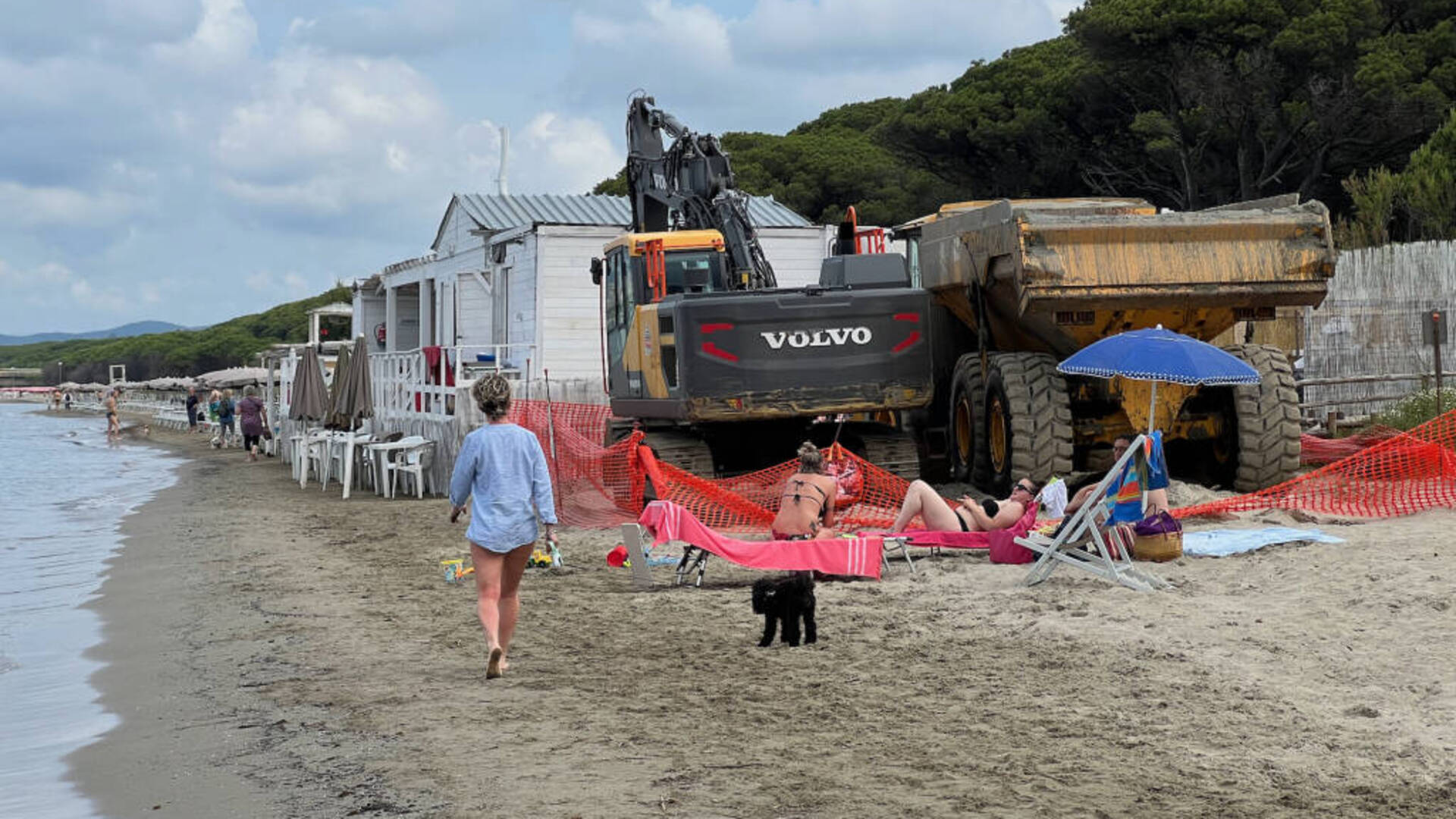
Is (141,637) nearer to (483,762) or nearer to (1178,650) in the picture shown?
(483,762)

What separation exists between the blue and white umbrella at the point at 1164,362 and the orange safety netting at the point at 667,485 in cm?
308

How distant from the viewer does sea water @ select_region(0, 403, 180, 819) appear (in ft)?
24.3

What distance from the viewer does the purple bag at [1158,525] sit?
36.7ft

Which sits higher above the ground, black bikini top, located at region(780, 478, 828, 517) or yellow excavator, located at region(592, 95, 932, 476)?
yellow excavator, located at region(592, 95, 932, 476)

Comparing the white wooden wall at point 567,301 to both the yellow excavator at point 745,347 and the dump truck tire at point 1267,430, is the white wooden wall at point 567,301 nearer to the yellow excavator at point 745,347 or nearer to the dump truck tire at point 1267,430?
the yellow excavator at point 745,347

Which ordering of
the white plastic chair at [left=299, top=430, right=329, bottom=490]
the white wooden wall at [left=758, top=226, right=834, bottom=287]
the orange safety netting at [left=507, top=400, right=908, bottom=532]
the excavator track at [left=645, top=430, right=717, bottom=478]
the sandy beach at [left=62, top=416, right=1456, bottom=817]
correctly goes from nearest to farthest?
the sandy beach at [left=62, top=416, right=1456, bottom=817] < the orange safety netting at [left=507, top=400, right=908, bottom=532] < the excavator track at [left=645, top=430, right=717, bottom=478] < the white plastic chair at [left=299, top=430, right=329, bottom=490] < the white wooden wall at [left=758, top=226, right=834, bottom=287]

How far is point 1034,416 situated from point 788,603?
633cm

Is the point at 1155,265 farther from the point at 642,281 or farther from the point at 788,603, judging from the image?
the point at 788,603

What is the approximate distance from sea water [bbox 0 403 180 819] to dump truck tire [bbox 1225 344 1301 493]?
32.4ft

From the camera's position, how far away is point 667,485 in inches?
565

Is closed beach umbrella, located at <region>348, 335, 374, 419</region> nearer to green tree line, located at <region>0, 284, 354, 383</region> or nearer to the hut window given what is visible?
the hut window

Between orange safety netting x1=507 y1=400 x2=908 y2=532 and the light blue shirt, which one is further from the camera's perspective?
orange safety netting x1=507 y1=400 x2=908 y2=532

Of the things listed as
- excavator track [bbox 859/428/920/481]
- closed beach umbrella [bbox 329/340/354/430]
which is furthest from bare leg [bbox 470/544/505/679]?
closed beach umbrella [bbox 329/340/354/430]

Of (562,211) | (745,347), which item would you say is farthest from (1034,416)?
(562,211)
